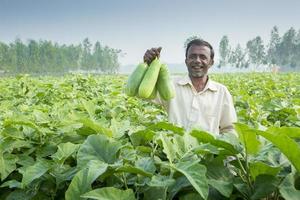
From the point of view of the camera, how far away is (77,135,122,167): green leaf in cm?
149

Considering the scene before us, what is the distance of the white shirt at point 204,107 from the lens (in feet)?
12.6

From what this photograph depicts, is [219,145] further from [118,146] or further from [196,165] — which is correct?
[118,146]

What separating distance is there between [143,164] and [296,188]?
505 mm

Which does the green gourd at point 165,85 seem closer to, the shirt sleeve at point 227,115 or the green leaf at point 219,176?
the green leaf at point 219,176

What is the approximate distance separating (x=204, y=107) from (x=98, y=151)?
2.42 meters

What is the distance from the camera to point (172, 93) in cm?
250

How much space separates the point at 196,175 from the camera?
4.23 ft

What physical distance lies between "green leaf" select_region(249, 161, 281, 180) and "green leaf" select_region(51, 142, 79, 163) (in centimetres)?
67

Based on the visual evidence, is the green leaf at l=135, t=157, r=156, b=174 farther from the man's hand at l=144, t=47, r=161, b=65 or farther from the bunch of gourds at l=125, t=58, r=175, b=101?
the man's hand at l=144, t=47, r=161, b=65

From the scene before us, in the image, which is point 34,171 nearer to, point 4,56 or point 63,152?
point 63,152

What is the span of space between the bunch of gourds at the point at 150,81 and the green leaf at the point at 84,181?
1.01m

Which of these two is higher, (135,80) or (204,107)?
(135,80)

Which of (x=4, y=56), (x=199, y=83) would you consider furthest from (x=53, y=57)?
(x=199, y=83)

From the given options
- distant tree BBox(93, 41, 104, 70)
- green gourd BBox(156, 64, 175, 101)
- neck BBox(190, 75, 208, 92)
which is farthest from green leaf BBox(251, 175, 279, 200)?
distant tree BBox(93, 41, 104, 70)
